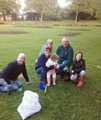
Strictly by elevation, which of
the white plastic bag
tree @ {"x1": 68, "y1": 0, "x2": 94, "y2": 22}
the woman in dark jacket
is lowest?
the white plastic bag

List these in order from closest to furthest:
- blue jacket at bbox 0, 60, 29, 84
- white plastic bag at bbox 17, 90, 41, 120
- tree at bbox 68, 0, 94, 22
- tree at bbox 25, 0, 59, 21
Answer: white plastic bag at bbox 17, 90, 41, 120, blue jacket at bbox 0, 60, 29, 84, tree at bbox 68, 0, 94, 22, tree at bbox 25, 0, 59, 21

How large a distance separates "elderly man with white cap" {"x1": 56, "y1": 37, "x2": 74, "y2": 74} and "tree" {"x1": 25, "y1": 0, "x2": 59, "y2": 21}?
3870 centimetres

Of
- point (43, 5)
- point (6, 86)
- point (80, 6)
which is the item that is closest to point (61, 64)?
point (6, 86)

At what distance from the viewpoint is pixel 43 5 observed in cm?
4209

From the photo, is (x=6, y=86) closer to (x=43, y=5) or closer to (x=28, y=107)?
(x=28, y=107)

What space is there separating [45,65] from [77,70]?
818 millimetres

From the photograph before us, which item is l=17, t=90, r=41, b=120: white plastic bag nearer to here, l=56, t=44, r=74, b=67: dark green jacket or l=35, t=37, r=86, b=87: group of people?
l=35, t=37, r=86, b=87: group of people

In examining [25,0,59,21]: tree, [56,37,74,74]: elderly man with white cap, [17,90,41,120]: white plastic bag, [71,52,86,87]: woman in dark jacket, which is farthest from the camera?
[25,0,59,21]: tree

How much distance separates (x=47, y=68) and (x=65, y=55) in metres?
0.94

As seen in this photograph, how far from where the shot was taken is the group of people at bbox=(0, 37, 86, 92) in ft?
12.3

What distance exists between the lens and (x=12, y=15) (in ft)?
143

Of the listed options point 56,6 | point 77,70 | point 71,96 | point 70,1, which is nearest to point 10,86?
point 71,96

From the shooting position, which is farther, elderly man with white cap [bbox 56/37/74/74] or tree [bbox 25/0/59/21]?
tree [bbox 25/0/59/21]

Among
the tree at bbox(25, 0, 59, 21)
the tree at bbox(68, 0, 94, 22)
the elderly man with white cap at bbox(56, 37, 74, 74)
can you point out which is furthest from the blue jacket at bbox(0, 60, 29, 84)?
the tree at bbox(25, 0, 59, 21)
